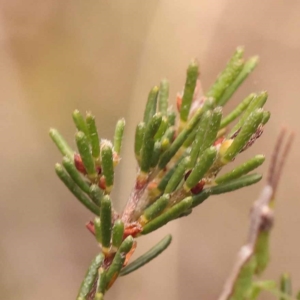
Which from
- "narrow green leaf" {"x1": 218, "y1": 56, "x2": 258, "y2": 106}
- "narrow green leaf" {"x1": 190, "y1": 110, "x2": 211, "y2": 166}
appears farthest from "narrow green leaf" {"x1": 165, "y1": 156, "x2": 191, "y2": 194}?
"narrow green leaf" {"x1": 218, "y1": 56, "x2": 258, "y2": 106}

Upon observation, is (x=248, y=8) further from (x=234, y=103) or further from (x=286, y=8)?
(x=234, y=103)

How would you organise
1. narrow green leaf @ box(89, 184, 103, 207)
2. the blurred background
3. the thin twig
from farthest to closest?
the blurred background
narrow green leaf @ box(89, 184, 103, 207)
the thin twig

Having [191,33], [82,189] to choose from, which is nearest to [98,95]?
[191,33]

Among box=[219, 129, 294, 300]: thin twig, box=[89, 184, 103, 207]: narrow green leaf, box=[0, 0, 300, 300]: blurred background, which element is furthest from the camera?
box=[0, 0, 300, 300]: blurred background

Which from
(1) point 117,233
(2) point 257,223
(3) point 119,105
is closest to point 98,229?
(1) point 117,233

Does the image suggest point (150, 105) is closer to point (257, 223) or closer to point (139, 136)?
point (139, 136)

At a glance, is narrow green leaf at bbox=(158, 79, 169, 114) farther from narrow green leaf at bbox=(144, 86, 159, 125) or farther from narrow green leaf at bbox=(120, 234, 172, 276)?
narrow green leaf at bbox=(120, 234, 172, 276)

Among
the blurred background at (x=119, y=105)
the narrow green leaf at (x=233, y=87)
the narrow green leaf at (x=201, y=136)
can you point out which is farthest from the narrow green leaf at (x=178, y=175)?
the blurred background at (x=119, y=105)
